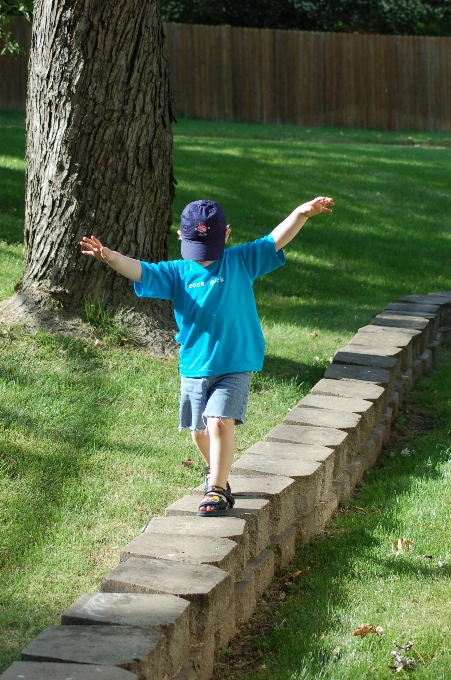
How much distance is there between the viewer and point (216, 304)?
3.91m

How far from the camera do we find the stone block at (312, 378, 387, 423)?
5.46 meters

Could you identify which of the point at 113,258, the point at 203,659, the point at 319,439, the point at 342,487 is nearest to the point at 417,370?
the point at 342,487

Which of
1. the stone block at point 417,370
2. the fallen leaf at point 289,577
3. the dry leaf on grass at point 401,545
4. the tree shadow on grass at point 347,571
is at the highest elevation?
the stone block at point 417,370

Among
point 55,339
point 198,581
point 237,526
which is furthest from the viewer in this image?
point 55,339

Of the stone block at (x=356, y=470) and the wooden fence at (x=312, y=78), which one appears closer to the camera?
the stone block at (x=356, y=470)

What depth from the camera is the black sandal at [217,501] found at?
366 cm

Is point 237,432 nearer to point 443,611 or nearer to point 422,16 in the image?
point 443,611

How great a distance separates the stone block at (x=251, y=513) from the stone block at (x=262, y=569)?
0.09 feet

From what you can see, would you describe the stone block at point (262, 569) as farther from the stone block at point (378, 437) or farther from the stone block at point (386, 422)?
the stone block at point (386, 422)

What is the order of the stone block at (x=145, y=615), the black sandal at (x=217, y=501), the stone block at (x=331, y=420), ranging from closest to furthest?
the stone block at (x=145, y=615) → the black sandal at (x=217, y=501) → the stone block at (x=331, y=420)

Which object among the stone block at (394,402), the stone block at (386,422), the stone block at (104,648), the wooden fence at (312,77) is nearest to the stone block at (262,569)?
the stone block at (104,648)

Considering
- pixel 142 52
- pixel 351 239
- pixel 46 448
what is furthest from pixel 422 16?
pixel 46 448

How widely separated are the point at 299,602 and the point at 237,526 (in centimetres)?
49

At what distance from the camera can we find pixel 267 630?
355 cm
